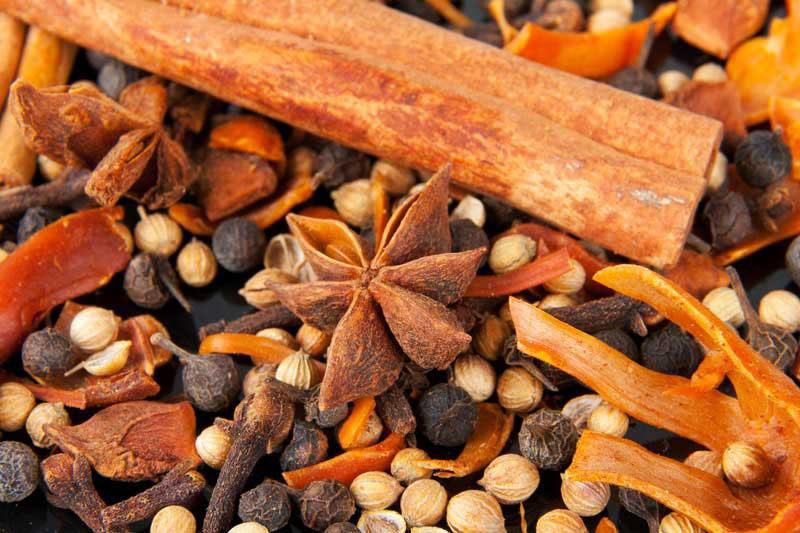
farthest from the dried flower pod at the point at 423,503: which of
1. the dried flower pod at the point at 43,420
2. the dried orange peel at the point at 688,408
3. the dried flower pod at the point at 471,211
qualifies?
the dried flower pod at the point at 43,420

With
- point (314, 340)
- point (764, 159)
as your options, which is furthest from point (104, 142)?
point (764, 159)

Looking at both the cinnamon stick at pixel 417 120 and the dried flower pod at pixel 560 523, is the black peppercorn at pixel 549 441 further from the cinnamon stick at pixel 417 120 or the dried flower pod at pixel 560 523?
the cinnamon stick at pixel 417 120

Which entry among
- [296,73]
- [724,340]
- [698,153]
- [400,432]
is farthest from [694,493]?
[296,73]

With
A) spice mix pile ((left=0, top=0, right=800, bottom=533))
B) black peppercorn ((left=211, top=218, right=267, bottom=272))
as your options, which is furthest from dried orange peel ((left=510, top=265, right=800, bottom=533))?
black peppercorn ((left=211, top=218, right=267, bottom=272))

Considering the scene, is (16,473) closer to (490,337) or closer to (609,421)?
(490,337)

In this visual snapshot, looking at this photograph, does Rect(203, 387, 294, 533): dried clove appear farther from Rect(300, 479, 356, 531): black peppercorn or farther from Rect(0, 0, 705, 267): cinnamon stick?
Rect(0, 0, 705, 267): cinnamon stick

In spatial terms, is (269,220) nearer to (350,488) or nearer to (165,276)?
(165,276)
